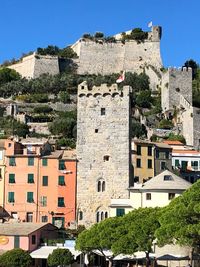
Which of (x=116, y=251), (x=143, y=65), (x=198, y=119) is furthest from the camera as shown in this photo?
(x=143, y=65)

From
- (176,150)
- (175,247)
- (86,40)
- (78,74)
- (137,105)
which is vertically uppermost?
(86,40)

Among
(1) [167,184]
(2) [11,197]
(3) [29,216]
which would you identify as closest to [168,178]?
(1) [167,184]

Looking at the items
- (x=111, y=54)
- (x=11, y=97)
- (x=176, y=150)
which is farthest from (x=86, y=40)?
(x=176, y=150)

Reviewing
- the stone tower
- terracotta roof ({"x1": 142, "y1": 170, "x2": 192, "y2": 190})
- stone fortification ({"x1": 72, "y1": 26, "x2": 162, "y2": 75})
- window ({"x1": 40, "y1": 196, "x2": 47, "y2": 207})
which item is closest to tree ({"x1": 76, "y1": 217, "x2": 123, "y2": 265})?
terracotta roof ({"x1": 142, "y1": 170, "x2": 192, "y2": 190})

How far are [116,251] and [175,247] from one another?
716 centimetres

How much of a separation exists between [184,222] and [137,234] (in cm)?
673

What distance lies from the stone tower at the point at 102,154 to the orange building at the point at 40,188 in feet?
3.56

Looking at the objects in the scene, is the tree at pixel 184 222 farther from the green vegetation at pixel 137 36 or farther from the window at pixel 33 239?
the green vegetation at pixel 137 36

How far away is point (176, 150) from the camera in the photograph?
8181 centimetres

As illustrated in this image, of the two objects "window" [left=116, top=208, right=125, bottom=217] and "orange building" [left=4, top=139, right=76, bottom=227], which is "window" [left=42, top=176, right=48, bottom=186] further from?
"window" [left=116, top=208, right=125, bottom=217]

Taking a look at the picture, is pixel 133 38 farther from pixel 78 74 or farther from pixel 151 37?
pixel 78 74

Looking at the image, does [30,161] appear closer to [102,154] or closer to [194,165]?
[102,154]

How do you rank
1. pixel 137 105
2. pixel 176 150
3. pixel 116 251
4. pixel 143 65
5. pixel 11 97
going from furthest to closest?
1. pixel 143 65
2. pixel 11 97
3. pixel 137 105
4. pixel 176 150
5. pixel 116 251

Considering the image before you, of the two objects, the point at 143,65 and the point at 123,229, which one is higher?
the point at 143,65
